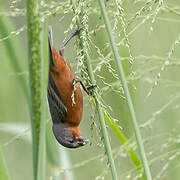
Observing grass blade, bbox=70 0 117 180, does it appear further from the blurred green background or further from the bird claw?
the bird claw

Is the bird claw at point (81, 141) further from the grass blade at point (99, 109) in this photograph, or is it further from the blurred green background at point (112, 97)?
the grass blade at point (99, 109)

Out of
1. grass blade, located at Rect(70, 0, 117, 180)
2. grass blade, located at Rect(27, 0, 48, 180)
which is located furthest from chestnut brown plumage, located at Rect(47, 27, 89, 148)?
grass blade, located at Rect(27, 0, 48, 180)

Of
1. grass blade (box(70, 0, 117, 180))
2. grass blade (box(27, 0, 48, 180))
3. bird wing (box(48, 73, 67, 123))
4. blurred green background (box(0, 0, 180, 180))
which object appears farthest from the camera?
blurred green background (box(0, 0, 180, 180))

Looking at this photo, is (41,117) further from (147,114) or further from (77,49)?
(147,114)

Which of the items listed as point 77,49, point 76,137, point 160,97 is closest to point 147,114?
point 160,97

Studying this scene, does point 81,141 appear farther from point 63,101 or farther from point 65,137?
point 63,101

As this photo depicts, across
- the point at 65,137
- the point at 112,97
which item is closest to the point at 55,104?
the point at 65,137

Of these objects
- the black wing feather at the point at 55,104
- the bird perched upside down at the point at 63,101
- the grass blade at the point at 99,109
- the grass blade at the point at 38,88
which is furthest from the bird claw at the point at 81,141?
the grass blade at the point at 38,88

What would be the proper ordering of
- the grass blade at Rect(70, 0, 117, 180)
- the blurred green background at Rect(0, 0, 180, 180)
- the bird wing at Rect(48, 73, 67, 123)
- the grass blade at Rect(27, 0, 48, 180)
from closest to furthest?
the grass blade at Rect(27, 0, 48, 180) < the grass blade at Rect(70, 0, 117, 180) < the bird wing at Rect(48, 73, 67, 123) < the blurred green background at Rect(0, 0, 180, 180)
